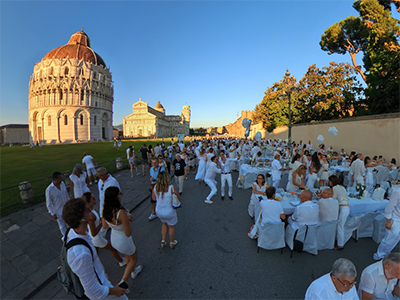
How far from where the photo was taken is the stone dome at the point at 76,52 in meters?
49.4

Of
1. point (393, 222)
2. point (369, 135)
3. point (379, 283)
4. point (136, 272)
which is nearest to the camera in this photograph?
point (379, 283)

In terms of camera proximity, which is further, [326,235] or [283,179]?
[283,179]

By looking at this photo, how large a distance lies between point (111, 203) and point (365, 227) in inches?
231

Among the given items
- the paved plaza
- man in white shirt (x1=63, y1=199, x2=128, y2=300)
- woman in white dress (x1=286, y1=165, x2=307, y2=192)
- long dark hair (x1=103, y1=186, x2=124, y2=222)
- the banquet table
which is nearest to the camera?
man in white shirt (x1=63, y1=199, x2=128, y2=300)

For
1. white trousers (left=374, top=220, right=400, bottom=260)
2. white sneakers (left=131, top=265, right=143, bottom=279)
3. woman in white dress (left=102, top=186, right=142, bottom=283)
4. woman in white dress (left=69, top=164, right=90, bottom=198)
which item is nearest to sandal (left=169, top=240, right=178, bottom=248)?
white sneakers (left=131, top=265, right=143, bottom=279)

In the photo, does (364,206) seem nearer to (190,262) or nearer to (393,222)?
(393,222)

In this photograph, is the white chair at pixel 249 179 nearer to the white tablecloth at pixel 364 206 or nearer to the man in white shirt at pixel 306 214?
the white tablecloth at pixel 364 206

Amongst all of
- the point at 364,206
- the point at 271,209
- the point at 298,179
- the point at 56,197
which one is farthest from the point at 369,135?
the point at 56,197

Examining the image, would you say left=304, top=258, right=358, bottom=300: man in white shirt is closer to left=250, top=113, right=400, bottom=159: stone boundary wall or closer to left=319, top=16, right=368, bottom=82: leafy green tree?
left=250, top=113, right=400, bottom=159: stone boundary wall

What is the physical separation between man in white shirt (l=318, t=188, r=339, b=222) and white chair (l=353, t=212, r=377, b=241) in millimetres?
989

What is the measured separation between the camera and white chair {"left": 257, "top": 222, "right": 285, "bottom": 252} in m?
3.75

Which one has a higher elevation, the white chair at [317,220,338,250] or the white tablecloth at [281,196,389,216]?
the white tablecloth at [281,196,389,216]

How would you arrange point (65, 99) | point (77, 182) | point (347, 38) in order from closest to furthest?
point (77, 182)
point (347, 38)
point (65, 99)

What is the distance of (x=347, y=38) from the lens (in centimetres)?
2083
